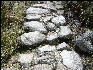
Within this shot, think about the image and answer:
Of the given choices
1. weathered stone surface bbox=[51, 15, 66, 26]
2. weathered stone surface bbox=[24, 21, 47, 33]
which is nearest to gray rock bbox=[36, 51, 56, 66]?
weathered stone surface bbox=[24, 21, 47, 33]

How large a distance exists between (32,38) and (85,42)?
4.09 ft

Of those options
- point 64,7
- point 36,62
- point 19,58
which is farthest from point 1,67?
point 64,7

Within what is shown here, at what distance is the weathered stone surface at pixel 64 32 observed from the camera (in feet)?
16.5

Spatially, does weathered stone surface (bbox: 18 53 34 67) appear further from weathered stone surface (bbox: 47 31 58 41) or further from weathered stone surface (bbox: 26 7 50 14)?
weathered stone surface (bbox: 26 7 50 14)

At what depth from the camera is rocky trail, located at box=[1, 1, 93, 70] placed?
4156 mm

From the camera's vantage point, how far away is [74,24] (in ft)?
19.0

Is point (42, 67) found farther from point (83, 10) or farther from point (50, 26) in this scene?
point (83, 10)

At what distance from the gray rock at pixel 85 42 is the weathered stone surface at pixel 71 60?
0.27 metres

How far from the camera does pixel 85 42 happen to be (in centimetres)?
459

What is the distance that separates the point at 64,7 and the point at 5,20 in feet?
6.74

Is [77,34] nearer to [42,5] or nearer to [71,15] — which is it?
[71,15]

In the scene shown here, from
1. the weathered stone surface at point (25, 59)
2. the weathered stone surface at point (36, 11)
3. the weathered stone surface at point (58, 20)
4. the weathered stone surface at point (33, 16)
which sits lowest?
the weathered stone surface at point (25, 59)

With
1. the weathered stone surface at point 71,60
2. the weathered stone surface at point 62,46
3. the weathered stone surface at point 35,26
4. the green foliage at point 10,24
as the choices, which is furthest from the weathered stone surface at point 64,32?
the green foliage at point 10,24

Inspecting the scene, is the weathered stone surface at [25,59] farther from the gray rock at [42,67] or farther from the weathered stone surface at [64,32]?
the weathered stone surface at [64,32]
